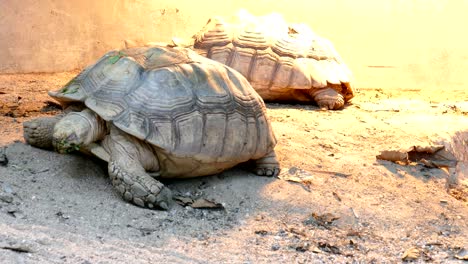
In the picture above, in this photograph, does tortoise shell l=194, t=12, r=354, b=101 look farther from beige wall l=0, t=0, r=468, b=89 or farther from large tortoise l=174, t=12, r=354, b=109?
beige wall l=0, t=0, r=468, b=89

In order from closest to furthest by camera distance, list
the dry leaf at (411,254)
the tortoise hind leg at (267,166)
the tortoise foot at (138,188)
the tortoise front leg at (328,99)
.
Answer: the dry leaf at (411,254), the tortoise foot at (138,188), the tortoise hind leg at (267,166), the tortoise front leg at (328,99)

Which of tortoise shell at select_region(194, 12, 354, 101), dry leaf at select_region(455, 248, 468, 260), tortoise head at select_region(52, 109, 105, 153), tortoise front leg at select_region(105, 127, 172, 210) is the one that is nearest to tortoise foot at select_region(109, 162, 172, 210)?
tortoise front leg at select_region(105, 127, 172, 210)

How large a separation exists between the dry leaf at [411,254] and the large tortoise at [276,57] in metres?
3.56

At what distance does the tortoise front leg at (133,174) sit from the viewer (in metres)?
3.55

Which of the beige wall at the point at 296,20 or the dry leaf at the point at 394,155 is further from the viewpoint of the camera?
the beige wall at the point at 296,20

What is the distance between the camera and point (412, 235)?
3.67 m

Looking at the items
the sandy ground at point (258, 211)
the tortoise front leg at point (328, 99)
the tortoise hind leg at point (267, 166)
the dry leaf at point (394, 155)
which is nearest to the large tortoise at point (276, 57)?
the tortoise front leg at point (328, 99)

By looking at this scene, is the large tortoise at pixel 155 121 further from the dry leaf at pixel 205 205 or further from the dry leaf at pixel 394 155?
the dry leaf at pixel 394 155

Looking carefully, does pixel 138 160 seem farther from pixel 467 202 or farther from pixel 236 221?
pixel 467 202

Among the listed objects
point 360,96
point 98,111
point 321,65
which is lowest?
point 360,96

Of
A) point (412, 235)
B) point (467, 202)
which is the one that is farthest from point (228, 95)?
point (467, 202)

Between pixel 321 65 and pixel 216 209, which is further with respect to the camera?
pixel 321 65

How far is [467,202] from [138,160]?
8.72 ft

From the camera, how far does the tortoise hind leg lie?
4328 millimetres
